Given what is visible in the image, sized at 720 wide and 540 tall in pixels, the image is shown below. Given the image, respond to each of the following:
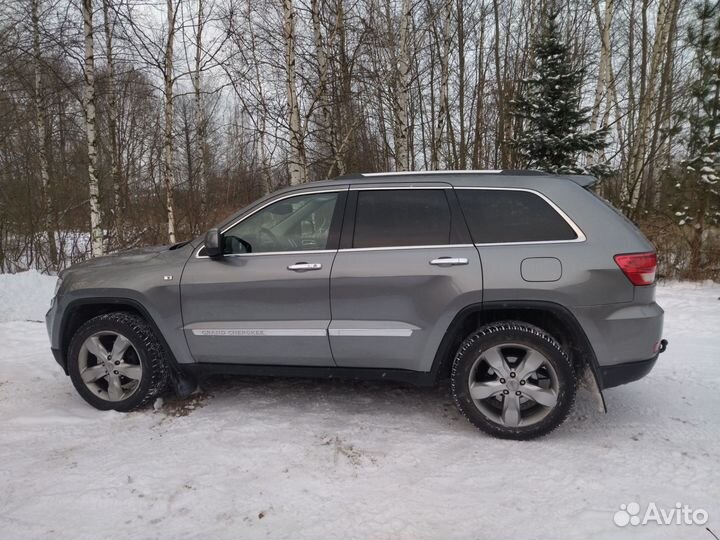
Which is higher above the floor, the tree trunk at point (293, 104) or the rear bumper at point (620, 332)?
the tree trunk at point (293, 104)

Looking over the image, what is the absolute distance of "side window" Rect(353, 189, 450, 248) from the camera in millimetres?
3205

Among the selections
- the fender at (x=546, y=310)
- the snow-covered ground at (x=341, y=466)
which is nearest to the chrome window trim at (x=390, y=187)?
the fender at (x=546, y=310)

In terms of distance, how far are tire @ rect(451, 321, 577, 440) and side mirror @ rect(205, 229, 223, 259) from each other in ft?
6.17

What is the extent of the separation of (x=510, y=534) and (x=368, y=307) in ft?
5.11

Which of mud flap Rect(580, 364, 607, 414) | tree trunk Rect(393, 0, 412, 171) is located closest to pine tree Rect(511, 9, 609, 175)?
tree trunk Rect(393, 0, 412, 171)

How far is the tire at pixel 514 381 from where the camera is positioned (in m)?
2.96

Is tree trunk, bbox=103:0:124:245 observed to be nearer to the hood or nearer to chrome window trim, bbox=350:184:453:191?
the hood

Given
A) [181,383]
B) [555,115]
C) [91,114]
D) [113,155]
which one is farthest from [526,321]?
[113,155]

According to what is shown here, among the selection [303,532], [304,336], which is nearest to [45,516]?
[303,532]

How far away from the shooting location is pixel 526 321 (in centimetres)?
318

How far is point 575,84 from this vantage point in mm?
10359

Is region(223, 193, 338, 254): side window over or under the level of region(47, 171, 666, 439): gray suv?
over

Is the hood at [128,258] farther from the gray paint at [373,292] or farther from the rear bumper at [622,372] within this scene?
the rear bumper at [622,372]

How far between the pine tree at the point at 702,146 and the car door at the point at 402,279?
789cm
